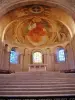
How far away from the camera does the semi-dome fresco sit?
54.9ft

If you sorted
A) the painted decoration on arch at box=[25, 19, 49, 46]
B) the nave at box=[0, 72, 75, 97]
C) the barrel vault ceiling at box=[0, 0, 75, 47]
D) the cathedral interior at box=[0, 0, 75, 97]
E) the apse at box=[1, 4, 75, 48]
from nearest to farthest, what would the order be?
the nave at box=[0, 72, 75, 97], the barrel vault ceiling at box=[0, 0, 75, 47], the cathedral interior at box=[0, 0, 75, 97], the apse at box=[1, 4, 75, 48], the painted decoration on arch at box=[25, 19, 49, 46]

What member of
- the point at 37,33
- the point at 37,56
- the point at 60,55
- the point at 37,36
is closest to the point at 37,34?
the point at 37,33

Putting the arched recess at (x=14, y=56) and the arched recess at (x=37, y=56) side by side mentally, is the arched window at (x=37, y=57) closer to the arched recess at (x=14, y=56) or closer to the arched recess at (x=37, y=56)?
the arched recess at (x=37, y=56)

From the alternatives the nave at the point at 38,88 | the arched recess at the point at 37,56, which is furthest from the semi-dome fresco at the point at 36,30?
the nave at the point at 38,88

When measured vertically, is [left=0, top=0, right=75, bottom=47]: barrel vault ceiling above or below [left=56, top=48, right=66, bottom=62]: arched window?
above

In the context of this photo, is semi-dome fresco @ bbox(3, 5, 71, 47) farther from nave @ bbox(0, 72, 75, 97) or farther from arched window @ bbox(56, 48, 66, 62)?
nave @ bbox(0, 72, 75, 97)

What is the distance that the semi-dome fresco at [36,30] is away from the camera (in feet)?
54.9

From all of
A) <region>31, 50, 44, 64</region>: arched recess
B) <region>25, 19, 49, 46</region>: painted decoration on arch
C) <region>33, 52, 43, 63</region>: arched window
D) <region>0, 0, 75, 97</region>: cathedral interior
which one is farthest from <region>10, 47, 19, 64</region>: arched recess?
<region>25, 19, 49, 46</region>: painted decoration on arch

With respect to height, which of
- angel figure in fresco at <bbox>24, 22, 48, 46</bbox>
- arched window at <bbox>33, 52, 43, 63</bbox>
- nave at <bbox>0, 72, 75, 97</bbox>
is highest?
angel figure in fresco at <bbox>24, 22, 48, 46</bbox>

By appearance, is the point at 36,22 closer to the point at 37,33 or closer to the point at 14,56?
the point at 37,33

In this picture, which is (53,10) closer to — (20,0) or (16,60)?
(20,0)

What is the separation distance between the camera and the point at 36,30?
1848 centimetres

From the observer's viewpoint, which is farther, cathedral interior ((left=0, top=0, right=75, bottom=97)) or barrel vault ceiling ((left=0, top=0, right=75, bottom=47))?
cathedral interior ((left=0, top=0, right=75, bottom=97))

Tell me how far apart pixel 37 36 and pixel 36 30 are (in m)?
0.69
